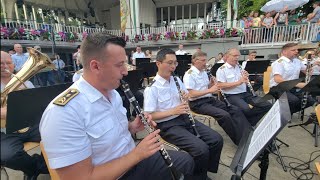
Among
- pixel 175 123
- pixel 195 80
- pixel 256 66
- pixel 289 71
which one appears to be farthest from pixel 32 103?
pixel 256 66

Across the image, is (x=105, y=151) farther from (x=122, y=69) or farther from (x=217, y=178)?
(x=217, y=178)

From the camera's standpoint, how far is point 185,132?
9.16 ft

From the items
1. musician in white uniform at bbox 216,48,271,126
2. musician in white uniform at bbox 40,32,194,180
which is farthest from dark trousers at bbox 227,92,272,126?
musician in white uniform at bbox 40,32,194,180

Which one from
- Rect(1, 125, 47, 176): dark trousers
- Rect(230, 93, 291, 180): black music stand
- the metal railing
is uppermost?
the metal railing

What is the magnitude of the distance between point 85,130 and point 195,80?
284 centimetres

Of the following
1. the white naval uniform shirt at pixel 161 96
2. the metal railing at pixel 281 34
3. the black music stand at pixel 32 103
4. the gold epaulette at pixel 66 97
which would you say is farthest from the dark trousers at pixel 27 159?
the metal railing at pixel 281 34

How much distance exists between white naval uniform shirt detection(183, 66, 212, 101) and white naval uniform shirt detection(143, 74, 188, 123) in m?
0.79

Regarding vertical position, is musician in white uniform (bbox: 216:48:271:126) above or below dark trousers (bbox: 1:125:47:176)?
above

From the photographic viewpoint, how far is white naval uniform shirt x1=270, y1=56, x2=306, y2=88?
4.48 metres

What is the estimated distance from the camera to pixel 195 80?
13.0 ft

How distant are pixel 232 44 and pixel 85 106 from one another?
13063 mm

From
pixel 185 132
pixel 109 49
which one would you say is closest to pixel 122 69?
pixel 109 49

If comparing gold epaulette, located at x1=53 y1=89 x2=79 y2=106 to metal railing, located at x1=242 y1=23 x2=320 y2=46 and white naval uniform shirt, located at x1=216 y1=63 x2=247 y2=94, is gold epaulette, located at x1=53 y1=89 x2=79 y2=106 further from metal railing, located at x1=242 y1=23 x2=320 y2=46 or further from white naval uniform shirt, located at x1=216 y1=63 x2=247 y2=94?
metal railing, located at x1=242 y1=23 x2=320 y2=46

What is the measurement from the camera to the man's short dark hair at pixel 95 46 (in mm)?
1536
